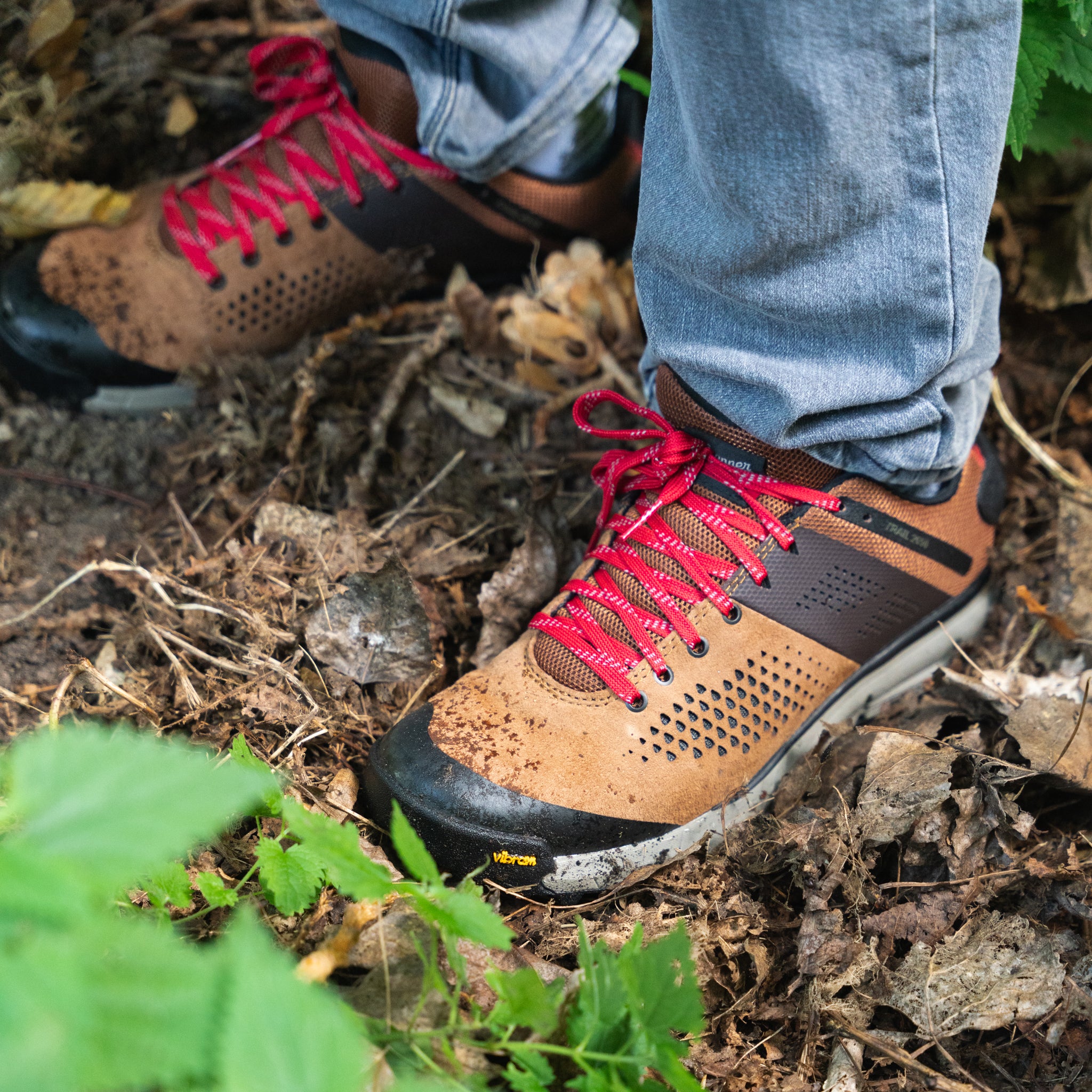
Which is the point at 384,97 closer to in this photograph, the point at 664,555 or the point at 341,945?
the point at 664,555

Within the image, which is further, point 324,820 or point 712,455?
point 712,455

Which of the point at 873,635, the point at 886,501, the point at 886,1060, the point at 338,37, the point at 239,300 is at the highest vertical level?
the point at 338,37

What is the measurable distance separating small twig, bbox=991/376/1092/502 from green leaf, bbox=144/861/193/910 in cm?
173

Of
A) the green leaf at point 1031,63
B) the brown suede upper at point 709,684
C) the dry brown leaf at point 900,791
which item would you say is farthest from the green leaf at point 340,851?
the green leaf at point 1031,63

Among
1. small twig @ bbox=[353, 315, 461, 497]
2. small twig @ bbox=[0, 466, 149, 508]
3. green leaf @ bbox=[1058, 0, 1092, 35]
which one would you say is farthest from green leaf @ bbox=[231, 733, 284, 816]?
green leaf @ bbox=[1058, 0, 1092, 35]

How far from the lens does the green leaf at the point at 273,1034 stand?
58 cm

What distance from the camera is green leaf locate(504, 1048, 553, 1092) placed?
2.86 ft

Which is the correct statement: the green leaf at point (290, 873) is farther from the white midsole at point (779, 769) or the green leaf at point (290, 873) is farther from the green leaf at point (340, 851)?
the white midsole at point (779, 769)

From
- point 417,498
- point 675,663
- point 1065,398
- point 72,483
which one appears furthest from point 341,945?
point 1065,398

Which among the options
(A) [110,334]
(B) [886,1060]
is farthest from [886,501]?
(A) [110,334]

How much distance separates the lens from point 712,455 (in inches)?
56.3

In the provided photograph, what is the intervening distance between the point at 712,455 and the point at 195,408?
1296 millimetres

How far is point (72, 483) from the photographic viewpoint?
6.21ft

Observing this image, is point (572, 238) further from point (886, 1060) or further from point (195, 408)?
point (886, 1060)
